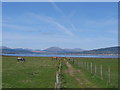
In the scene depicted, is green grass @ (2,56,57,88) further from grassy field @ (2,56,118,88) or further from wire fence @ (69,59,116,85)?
wire fence @ (69,59,116,85)

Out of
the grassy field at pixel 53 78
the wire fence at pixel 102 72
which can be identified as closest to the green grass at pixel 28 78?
the grassy field at pixel 53 78

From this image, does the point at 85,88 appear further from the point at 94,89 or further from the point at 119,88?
the point at 119,88

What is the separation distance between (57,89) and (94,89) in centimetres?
426

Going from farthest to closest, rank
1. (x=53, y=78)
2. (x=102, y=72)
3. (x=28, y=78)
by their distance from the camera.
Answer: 1. (x=102, y=72)
2. (x=28, y=78)
3. (x=53, y=78)

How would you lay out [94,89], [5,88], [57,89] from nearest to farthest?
[57,89] < [94,89] < [5,88]

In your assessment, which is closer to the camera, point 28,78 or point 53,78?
point 53,78

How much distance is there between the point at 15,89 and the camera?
20.1 metres

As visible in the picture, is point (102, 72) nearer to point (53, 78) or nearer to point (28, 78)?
point (53, 78)

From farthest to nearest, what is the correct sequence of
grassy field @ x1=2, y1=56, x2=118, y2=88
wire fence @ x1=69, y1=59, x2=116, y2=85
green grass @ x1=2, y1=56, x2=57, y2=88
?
wire fence @ x1=69, y1=59, x2=116, y2=85, green grass @ x1=2, y1=56, x2=57, y2=88, grassy field @ x1=2, y1=56, x2=118, y2=88

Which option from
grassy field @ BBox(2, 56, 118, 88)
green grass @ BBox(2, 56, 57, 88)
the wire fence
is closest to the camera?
grassy field @ BBox(2, 56, 118, 88)

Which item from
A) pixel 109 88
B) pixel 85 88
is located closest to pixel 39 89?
pixel 85 88

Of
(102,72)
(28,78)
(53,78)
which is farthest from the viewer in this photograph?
(102,72)

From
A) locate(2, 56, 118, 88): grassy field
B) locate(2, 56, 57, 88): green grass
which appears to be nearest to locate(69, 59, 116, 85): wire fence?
locate(2, 56, 118, 88): grassy field

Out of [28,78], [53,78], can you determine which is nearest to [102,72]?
[53,78]
